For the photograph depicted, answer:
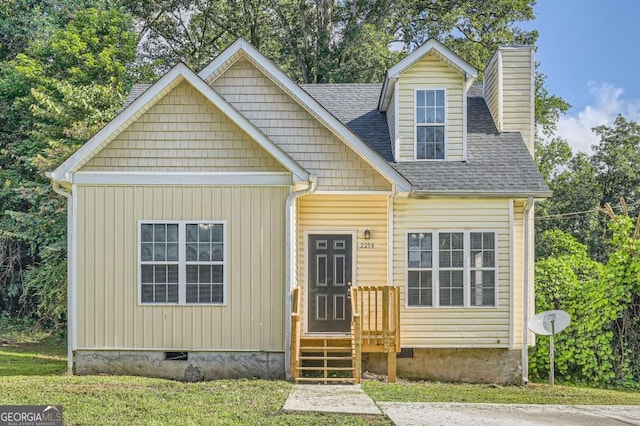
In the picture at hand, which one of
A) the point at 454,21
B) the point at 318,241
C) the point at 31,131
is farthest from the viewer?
the point at 454,21

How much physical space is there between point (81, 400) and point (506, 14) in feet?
68.4

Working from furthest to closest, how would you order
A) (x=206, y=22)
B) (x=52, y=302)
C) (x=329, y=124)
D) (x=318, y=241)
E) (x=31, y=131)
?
1. (x=206, y=22)
2. (x=31, y=131)
3. (x=52, y=302)
4. (x=318, y=241)
5. (x=329, y=124)

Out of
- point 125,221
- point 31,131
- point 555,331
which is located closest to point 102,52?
point 31,131

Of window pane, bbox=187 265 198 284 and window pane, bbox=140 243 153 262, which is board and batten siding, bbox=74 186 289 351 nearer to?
window pane, bbox=140 243 153 262

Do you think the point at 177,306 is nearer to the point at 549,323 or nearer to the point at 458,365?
the point at 458,365

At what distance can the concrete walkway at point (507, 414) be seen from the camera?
732cm

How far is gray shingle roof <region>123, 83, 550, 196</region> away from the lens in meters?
11.4

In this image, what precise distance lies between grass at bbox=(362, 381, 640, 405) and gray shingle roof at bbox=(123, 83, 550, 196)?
11.0 feet

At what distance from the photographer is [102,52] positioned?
20.0 m

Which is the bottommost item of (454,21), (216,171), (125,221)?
(125,221)

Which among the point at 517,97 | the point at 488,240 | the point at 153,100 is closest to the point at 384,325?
the point at 488,240

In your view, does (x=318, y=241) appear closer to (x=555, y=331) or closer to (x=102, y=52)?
(x=555, y=331)

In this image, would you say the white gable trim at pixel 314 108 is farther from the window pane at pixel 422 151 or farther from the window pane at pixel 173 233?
the window pane at pixel 173 233

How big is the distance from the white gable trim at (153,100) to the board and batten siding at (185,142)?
19cm
